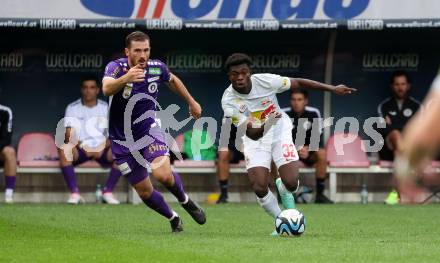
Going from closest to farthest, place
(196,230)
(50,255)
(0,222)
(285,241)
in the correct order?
(50,255) < (285,241) < (196,230) < (0,222)

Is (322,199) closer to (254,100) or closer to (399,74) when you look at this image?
(399,74)

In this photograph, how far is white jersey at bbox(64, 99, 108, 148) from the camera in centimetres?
1617

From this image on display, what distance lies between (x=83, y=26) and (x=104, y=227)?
213 inches

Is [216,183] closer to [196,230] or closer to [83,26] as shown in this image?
[83,26]

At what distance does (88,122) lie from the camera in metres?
16.2

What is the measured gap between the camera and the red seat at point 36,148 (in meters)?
16.7

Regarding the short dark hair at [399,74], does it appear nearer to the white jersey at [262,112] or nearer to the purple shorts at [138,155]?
the white jersey at [262,112]

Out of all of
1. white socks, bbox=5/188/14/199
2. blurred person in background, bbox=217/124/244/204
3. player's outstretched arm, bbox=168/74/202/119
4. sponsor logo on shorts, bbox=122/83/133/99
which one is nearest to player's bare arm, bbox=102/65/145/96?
sponsor logo on shorts, bbox=122/83/133/99

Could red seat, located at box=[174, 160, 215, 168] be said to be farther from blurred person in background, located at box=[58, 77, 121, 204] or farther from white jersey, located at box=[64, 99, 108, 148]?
white jersey, located at box=[64, 99, 108, 148]

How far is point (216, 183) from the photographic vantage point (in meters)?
17.0

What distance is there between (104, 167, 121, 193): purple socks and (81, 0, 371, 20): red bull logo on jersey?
239cm

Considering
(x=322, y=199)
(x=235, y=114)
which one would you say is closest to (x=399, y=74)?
(x=322, y=199)

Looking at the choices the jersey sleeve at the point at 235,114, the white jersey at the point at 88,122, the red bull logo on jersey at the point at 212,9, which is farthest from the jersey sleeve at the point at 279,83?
the white jersey at the point at 88,122

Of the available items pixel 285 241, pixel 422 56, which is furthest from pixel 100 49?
pixel 285 241
